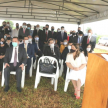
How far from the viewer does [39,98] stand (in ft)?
9.05

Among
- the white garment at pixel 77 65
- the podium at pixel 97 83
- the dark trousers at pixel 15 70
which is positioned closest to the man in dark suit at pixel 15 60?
the dark trousers at pixel 15 70

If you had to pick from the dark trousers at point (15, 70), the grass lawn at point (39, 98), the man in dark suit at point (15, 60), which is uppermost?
the man in dark suit at point (15, 60)

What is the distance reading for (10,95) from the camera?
281 centimetres

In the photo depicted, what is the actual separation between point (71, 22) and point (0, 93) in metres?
7.97

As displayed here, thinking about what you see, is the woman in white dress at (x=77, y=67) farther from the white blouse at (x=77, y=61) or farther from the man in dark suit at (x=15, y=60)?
the man in dark suit at (x=15, y=60)

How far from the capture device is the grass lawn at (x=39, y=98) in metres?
2.54

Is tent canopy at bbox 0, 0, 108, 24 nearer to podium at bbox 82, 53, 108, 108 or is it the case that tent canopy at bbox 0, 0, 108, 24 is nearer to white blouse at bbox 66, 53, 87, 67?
white blouse at bbox 66, 53, 87, 67

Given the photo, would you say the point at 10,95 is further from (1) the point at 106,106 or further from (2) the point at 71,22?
(2) the point at 71,22

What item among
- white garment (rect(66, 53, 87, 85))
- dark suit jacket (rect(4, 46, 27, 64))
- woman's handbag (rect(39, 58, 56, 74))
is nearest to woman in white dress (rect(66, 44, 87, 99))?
white garment (rect(66, 53, 87, 85))

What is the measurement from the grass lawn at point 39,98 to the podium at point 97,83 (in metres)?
1.25

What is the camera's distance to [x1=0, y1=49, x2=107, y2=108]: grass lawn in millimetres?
2539

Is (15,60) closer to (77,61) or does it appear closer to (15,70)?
(15,70)

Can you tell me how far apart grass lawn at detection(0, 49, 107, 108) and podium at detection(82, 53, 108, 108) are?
49.3 inches

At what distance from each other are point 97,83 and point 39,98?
185 centimetres
